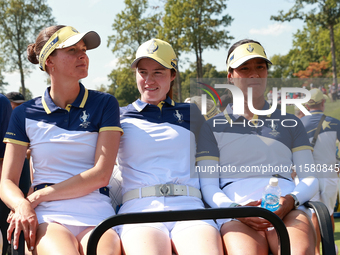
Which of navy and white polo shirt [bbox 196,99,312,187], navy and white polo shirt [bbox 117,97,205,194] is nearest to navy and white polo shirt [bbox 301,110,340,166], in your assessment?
navy and white polo shirt [bbox 196,99,312,187]

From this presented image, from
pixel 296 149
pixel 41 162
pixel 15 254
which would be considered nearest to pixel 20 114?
pixel 41 162

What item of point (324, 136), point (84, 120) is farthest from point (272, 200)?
point (324, 136)

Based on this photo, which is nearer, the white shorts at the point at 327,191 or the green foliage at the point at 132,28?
the white shorts at the point at 327,191

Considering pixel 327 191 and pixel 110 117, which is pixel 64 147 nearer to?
pixel 110 117

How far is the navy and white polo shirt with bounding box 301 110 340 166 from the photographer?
4.11m

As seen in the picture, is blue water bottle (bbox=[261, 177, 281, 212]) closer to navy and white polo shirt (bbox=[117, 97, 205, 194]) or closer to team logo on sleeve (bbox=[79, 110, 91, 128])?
navy and white polo shirt (bbox=[117, 97, 205, 194])

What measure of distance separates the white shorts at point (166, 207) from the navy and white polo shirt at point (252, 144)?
392mm

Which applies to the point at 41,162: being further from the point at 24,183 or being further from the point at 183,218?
the point at 183,218

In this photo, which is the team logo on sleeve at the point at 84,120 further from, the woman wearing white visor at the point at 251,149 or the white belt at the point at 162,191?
the woman wearing white visor at the point at 251,149

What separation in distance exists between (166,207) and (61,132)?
925 millimetres

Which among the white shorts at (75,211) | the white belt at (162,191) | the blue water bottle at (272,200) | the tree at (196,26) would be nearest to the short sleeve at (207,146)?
the white belt at (162,191)

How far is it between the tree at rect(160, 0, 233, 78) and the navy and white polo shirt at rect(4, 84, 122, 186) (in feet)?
54.6

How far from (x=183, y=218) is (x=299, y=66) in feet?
168

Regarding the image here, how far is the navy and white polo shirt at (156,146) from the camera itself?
106 inches
